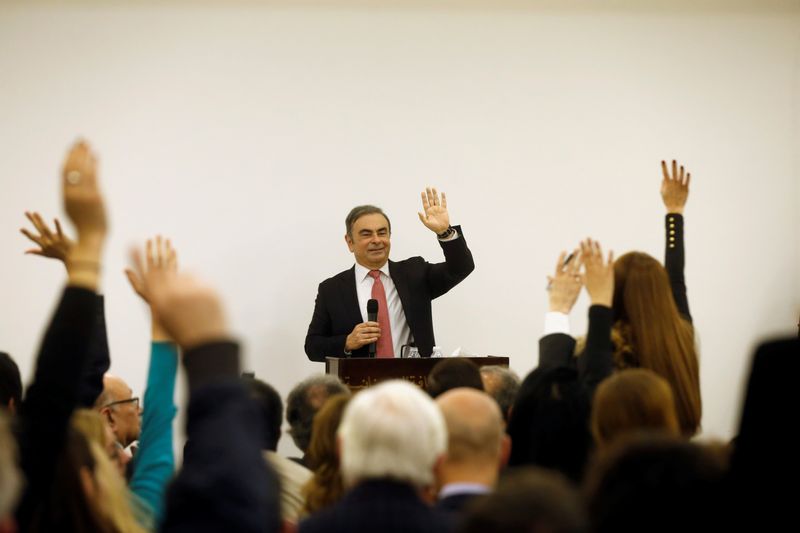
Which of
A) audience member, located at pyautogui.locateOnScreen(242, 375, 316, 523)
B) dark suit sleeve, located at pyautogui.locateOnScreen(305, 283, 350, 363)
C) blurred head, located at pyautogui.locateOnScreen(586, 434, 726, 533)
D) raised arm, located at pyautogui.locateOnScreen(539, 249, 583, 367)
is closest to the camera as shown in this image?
blurred head, located at pyautogui.locateOnScreen(586, 434, 726, 533)

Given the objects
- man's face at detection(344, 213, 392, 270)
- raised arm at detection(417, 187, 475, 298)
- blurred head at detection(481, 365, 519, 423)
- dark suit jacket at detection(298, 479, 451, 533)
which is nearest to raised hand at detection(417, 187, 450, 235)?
raised arm at detection(417, 187, 475, 298)

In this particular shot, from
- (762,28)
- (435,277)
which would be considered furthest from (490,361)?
(762,28)

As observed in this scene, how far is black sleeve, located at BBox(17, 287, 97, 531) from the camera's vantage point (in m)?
1.99

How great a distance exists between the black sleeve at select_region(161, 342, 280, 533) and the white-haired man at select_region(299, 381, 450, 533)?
31 cm

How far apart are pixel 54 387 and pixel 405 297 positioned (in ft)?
13.9

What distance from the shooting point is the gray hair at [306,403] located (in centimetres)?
350

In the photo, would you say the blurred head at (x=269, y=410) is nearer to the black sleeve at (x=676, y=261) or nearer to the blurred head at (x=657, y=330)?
the blurred head at (x=657, y=330)

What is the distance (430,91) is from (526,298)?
4.83 feet

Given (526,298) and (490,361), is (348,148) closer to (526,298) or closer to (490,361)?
(526,298)

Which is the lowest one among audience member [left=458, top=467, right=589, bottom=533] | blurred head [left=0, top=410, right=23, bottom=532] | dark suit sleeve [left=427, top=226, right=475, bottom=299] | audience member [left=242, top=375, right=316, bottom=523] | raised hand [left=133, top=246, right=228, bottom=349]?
Result: audience member [left=242, top=375, right=316, bottom=523]

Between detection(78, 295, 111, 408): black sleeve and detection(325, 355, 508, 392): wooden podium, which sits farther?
detection(325, 355, 508, 392): wooden podium

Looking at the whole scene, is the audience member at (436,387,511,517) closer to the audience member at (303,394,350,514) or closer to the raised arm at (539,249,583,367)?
the audience member at (303,394,350,514)

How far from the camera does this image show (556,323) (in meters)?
3.46

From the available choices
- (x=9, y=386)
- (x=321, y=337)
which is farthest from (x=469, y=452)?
(x=321, y=337)
